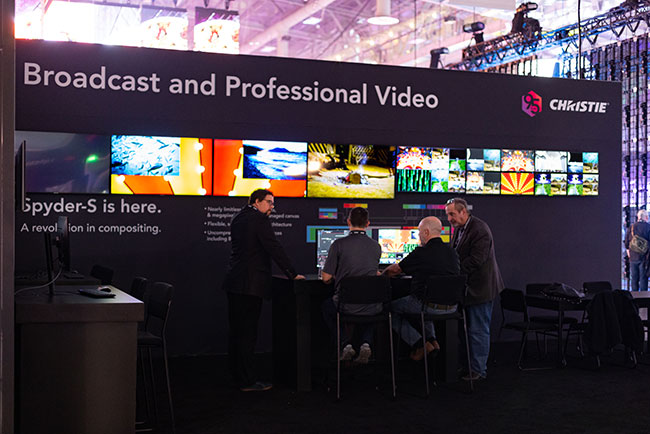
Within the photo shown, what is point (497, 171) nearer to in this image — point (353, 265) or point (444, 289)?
point (444, 289)

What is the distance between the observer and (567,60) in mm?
12070

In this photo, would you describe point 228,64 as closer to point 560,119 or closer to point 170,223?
point 170,223

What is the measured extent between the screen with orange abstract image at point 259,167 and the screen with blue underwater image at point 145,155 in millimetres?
380

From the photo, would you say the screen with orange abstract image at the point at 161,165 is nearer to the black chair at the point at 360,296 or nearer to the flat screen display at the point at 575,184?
the black chair at the point at 360,296

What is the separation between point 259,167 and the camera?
22.9ft

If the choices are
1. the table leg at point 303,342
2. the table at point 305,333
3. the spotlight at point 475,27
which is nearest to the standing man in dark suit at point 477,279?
the table at point 305,333

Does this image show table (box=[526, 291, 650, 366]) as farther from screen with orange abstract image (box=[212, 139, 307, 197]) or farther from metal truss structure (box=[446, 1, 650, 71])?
metal truss structure (box=[446, 1, 650, 71])

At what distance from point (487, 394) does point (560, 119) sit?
3853 mm

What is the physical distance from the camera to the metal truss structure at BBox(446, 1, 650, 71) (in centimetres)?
1001

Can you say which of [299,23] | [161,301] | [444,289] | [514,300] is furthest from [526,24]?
[161,301]

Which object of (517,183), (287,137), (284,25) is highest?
(284,25)

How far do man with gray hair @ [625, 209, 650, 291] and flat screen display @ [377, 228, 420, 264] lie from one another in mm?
5014

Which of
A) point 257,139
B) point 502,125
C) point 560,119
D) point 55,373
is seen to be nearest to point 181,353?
point 257,139

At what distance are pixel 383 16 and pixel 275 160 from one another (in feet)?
17.9
